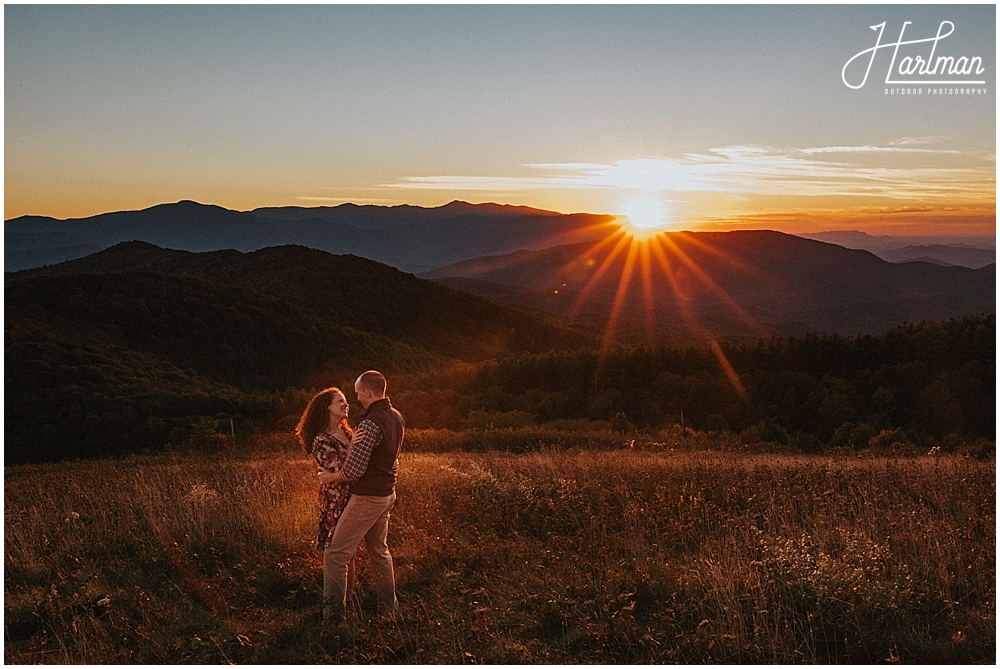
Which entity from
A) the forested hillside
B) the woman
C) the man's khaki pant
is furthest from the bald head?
the forested hillside

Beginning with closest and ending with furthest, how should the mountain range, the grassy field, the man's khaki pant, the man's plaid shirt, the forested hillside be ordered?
the grassy field, the man's plaid shirt, the man's khaki pant, the forested hillside, the mountain range

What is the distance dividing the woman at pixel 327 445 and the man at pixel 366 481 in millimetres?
79

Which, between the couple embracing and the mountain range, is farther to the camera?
the mountain range

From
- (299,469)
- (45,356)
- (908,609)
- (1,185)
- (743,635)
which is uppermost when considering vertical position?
(1,185)

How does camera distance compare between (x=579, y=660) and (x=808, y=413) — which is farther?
(x=808, y=413)

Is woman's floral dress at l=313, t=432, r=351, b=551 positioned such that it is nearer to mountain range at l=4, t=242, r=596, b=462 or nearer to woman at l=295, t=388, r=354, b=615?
woman at l=295, t=388, r=354, b=615

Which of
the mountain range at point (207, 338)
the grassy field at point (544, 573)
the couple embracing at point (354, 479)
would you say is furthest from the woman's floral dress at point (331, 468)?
the mountain range at point (207, 338)

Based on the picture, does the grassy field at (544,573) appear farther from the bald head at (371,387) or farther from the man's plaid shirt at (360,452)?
the bald head at (371,387)

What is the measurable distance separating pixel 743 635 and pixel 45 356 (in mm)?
38689

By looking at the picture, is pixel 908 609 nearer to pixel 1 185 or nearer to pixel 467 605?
pixel 467 605

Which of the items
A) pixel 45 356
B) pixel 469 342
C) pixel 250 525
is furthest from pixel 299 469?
pixel 469 342

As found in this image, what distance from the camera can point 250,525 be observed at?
7.16 m

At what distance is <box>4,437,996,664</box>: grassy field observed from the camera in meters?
4.87

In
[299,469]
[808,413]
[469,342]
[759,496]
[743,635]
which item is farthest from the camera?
[469,342]
